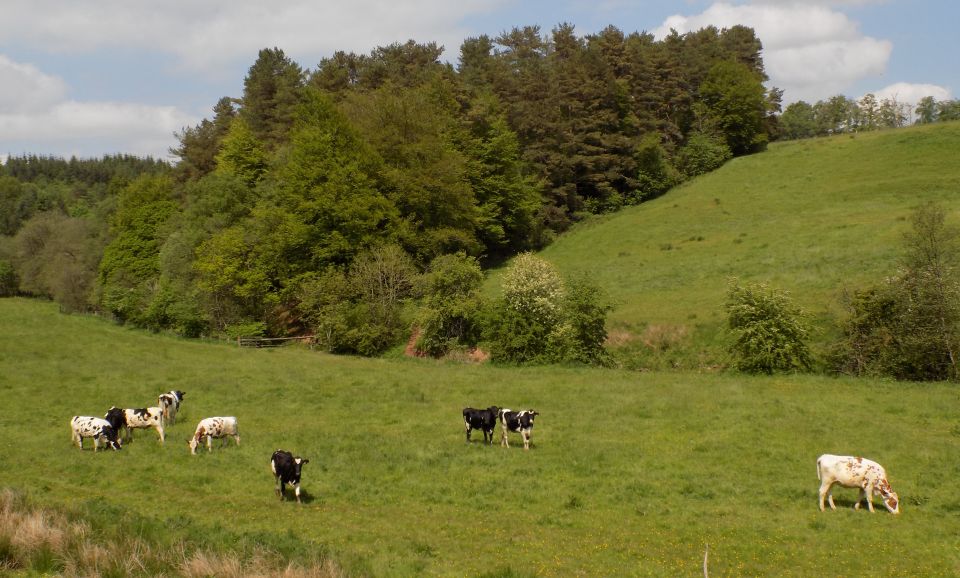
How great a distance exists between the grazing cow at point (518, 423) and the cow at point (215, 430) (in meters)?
9.07

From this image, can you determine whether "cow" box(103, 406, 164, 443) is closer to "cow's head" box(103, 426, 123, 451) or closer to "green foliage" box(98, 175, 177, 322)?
"cow's head" box(103, 426, 123, 451)

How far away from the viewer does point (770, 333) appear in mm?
33938

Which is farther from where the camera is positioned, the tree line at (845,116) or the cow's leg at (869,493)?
the tree line at (845,116)

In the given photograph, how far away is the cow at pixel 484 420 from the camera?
23.1 meters

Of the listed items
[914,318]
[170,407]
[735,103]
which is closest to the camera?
[170,407]

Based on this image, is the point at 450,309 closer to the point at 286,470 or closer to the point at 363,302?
the point at 363,302

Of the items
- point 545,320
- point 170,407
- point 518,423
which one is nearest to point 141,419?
point 170,407

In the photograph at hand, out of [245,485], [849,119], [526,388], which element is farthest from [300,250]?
[849,119]

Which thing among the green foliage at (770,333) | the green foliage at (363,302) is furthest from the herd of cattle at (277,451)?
the green foliage at (363,302)

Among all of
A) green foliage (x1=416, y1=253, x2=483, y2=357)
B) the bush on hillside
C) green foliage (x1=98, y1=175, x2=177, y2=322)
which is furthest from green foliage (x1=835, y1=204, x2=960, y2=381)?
green foliage (x1=98, y1=175, x2=177, y2=322)

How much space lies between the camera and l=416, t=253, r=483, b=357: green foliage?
43906mm

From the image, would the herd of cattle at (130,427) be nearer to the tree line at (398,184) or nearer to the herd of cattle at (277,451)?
the herd of cattle at (277,451)

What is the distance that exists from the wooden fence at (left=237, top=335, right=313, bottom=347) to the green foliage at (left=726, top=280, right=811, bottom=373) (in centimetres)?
3139

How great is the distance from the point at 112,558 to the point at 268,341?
4318 centimetres
